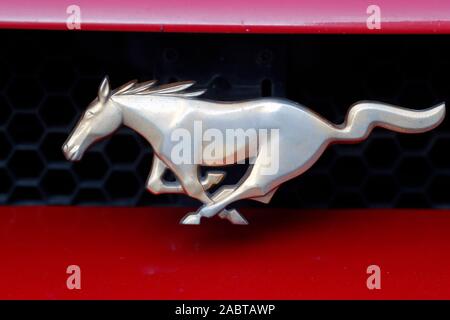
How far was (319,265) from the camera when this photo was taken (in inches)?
42.2

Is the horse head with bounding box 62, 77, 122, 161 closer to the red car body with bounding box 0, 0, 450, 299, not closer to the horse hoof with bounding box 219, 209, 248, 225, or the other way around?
the red car body with bounding box 0, 0, 450, 299

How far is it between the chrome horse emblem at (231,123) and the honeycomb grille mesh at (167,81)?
19cm

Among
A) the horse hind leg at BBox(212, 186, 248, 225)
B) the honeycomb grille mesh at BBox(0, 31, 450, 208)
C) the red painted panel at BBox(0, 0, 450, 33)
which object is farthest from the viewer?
the honeycomb grille mesh at BBox(0, 31, 450, 208)

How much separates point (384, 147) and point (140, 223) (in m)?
0.57

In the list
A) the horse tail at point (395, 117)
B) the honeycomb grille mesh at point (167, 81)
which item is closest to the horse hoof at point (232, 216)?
the honeycomb grille mesh at point (167, 81)

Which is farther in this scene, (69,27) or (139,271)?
(139,271)

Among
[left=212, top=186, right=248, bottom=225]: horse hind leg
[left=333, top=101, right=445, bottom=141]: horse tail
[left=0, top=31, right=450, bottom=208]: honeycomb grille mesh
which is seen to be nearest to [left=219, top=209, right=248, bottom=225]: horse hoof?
[left=212, top=186, right=248, bottom=225]: horse hind leg

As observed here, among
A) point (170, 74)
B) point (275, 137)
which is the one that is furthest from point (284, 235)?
point (170, 74)

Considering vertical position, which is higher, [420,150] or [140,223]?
[420,150]

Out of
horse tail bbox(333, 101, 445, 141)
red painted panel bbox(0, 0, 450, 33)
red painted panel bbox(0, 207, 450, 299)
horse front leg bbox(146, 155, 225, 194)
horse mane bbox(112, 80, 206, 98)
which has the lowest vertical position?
red painted panel bbox(0, 207, 450, 299)

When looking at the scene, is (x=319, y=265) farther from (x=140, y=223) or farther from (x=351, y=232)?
(x=140, y=223)

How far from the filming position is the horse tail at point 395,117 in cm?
102

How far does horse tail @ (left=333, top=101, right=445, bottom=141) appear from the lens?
1018 mm

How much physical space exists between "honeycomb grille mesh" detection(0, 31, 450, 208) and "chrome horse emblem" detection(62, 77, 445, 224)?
7.4 inches
